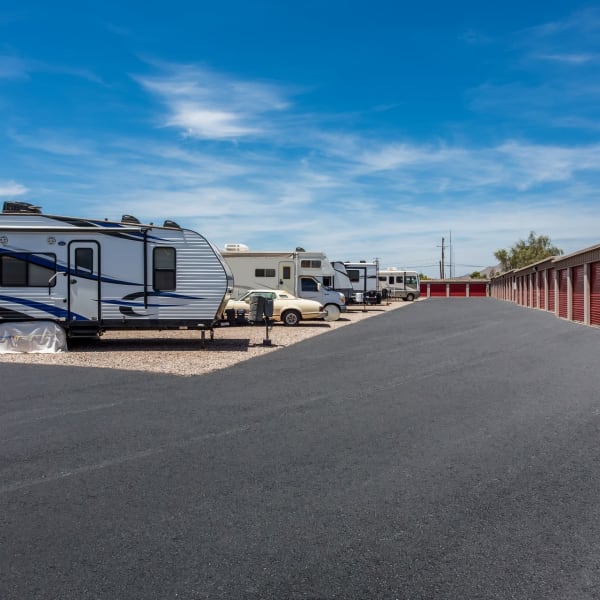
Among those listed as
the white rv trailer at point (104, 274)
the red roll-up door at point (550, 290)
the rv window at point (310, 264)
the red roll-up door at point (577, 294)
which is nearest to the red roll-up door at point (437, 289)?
the red roll-up door at point (550, 290)

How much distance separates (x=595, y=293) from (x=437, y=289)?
192ft

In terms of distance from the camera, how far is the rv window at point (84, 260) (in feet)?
46.6

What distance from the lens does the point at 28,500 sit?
175 inches

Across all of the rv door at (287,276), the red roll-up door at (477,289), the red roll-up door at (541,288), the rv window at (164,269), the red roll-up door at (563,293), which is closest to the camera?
the rv window at (164,269)

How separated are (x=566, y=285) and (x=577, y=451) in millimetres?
24613

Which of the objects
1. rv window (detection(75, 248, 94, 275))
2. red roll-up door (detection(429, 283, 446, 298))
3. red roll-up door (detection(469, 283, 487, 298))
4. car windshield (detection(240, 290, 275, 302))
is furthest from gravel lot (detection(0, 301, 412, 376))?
red roll-up door (detection(469, 283, 487, 298))

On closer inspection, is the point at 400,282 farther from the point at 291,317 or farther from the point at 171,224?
the point at 171,224

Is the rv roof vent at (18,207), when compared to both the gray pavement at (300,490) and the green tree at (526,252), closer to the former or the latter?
the gray pavement at (300,490)

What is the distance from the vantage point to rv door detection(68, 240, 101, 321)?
14.2 m

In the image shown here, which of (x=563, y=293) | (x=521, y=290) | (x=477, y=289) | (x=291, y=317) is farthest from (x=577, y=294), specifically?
(x=477, y=289)

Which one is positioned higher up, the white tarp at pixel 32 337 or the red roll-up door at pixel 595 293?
the red roll-up door at pixel 595 293

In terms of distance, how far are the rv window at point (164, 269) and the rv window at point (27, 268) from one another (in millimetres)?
2395

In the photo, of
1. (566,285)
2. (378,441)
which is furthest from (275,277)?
(378,441)

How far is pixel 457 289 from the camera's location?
81625 millimetres
